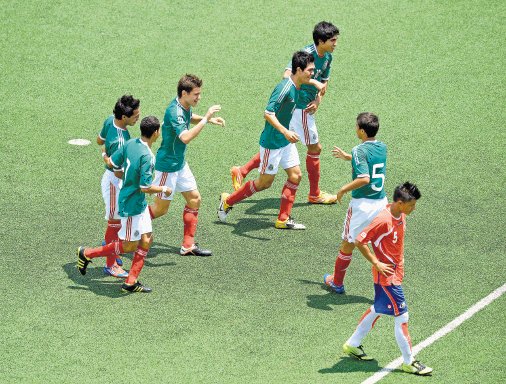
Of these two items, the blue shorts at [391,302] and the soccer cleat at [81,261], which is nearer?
the blue shorts at [391,302]

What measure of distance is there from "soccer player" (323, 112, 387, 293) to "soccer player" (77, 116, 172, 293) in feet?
7.07

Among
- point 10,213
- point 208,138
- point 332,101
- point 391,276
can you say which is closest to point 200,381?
point 391,276

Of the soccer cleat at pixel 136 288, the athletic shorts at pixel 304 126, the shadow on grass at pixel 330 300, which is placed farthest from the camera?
the athletic shorts at pixel 304 126

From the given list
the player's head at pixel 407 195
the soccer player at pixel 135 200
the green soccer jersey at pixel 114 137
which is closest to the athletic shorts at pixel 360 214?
the player's head at pixel 407 195

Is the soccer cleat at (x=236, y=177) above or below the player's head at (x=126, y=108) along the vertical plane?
below

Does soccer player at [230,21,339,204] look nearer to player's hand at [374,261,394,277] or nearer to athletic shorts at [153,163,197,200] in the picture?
athletic shorts at [153,163,197,200]

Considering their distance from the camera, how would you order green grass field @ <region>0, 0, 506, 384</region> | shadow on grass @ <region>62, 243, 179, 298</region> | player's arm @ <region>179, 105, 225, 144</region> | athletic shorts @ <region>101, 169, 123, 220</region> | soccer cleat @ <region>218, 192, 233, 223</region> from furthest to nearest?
1. soccer cleat @ <region>218, 192, 233, 223</region>
2. athletic shorts @ <region>101, 169, 123, 220</region>
3. player's arm @ <region>179, 105, 225, 144</region>
4. shadow on grass @ <region>62, 243, 179, 298</region>
5. green grass field @ <region>0, 0, 506, 384</region>

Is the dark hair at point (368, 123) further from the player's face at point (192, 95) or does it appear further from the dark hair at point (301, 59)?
the player's face at point (192, 95)

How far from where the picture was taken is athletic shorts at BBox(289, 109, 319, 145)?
1491cm

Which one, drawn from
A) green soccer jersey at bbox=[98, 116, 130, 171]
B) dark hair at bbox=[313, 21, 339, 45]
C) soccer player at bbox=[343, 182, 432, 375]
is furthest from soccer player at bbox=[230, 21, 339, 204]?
soccer player at bbox=[343, 182, 432, 375]

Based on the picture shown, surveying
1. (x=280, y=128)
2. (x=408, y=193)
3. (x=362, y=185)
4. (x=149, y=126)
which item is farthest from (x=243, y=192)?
(x=408, y=193)

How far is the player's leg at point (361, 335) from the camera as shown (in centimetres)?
1073

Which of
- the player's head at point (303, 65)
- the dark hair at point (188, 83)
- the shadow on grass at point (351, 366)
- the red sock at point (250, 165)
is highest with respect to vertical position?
the player's head at point (303, 65)

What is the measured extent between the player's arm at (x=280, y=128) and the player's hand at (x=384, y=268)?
3197 millimetres
